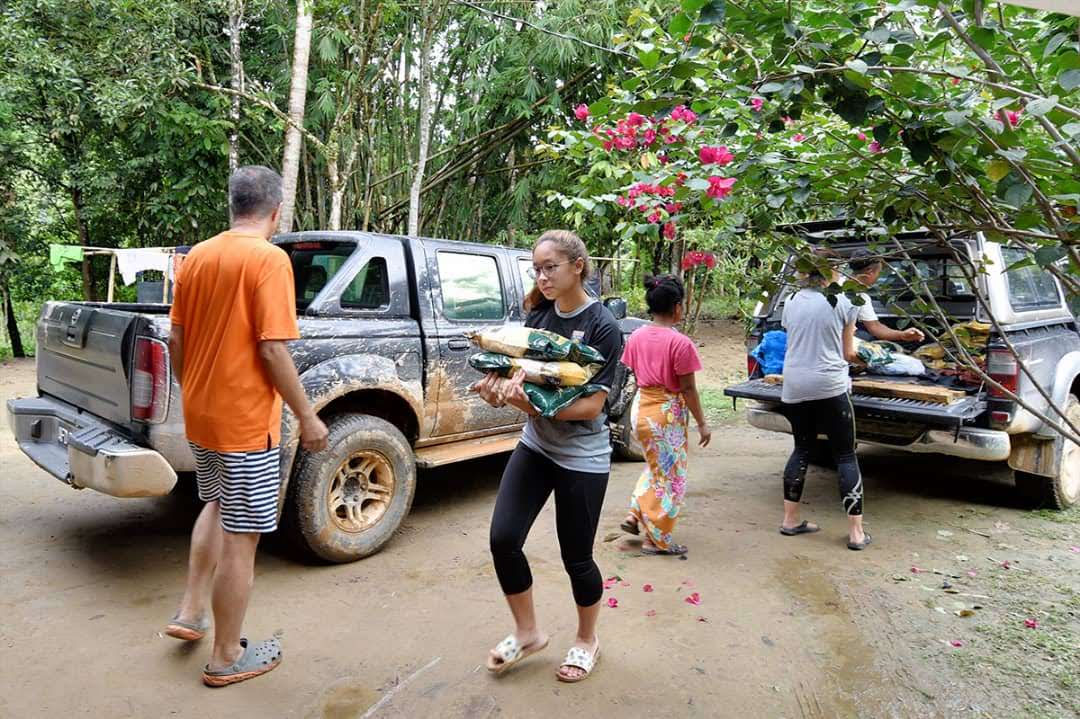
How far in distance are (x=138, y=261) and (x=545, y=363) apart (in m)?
8.46

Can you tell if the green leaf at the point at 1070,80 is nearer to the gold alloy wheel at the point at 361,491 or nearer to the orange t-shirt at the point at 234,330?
the orange t-shirt at the point at 234,330

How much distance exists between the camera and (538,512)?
2832mm

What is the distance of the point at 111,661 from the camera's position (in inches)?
117

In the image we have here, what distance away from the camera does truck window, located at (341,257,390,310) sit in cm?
451

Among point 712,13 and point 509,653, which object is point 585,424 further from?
point 712,13

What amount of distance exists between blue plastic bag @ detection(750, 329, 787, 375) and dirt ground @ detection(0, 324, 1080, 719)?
A: 40.6 inches

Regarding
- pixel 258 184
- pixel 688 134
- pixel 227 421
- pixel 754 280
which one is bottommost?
pixel 227 421

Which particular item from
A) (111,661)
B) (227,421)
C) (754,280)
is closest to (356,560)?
(111,661)

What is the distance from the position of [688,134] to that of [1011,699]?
105 inches

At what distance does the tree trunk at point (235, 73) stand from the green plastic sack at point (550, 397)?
24.9ft

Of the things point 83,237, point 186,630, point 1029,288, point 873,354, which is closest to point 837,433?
point 873,354

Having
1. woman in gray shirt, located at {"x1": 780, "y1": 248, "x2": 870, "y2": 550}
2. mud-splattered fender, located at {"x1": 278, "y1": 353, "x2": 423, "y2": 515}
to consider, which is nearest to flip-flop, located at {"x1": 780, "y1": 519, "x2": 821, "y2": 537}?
woman in gray shirt, located at {"x1": 780, "y1": 248, "x2": 870, "y2": 550}

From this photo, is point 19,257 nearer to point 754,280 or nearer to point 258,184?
point 258,184

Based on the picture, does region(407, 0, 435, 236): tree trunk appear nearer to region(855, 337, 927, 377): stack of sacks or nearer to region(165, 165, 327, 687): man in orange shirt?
region(855, 337, 927, 377): stack of sacks
